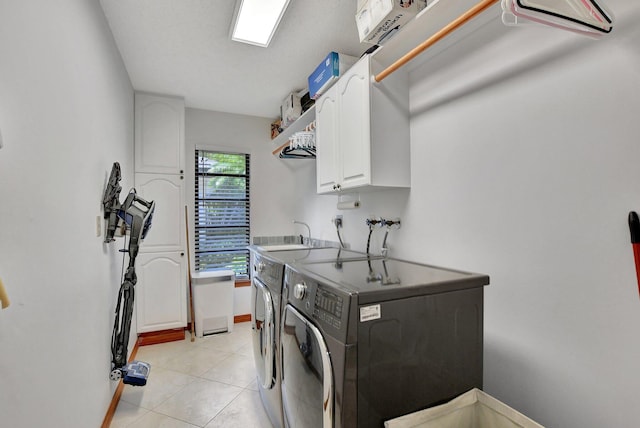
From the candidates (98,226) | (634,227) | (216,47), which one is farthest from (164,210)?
(634,227)

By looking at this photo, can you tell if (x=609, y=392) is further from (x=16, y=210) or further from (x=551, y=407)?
(x=16, y=210)

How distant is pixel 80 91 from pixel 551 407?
254cm

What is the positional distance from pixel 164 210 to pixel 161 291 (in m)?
0.88

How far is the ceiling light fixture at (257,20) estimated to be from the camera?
1799 millimetres

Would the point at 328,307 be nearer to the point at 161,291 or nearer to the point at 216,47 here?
the point at 216,47

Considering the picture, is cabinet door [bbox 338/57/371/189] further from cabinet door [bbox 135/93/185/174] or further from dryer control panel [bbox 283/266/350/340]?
cabinet door [bbox 135/93/185/174]

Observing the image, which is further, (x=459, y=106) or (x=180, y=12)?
(x=180, y=12)

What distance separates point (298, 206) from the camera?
156 inches

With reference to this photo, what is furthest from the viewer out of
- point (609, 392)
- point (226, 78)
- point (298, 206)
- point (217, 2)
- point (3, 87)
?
point (298, 206)

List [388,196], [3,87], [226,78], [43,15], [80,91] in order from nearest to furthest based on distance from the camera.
Result: 1. [3,87]
2. [43,15]
3. [80,91]
4. [388,196]
5. [226,78]

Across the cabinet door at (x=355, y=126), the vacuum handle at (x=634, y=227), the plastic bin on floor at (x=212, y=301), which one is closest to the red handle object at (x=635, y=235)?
the vacuum handle at (x=634, y=227)

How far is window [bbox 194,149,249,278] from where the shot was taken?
3.77 meters

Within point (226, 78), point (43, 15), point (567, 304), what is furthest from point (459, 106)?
point (226, 78)

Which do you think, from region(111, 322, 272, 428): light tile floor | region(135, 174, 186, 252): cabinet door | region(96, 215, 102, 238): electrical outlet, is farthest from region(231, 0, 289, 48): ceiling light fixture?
region(111, 322, 272, 428): light tile floor
